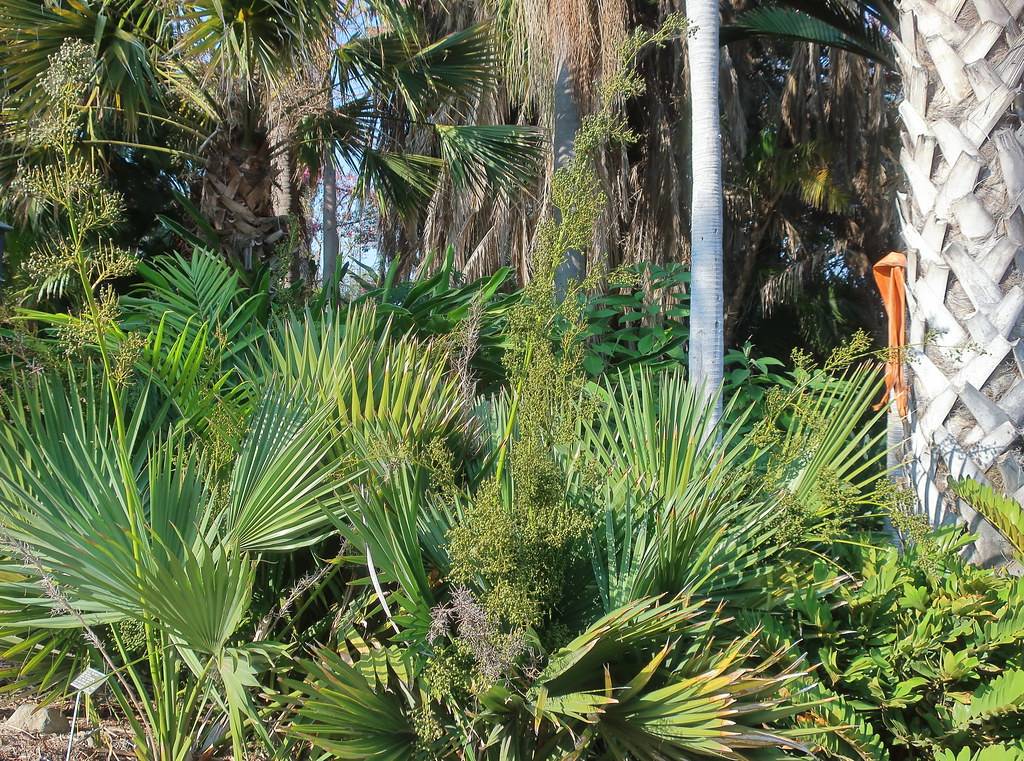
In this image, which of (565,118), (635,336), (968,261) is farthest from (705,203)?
(565,118)

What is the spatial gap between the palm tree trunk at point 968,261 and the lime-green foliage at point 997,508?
7.8 inches

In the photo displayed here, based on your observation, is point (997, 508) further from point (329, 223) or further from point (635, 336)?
A: point (329, 223)

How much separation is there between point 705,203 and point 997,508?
1.77 meters

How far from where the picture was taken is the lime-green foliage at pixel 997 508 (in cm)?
260

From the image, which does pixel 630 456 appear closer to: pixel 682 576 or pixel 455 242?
pixel 682 576

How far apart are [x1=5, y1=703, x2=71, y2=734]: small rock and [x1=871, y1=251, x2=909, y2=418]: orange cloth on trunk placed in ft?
10.5

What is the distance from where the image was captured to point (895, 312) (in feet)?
10.9

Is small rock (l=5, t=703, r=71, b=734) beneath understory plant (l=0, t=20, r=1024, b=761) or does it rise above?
beneath

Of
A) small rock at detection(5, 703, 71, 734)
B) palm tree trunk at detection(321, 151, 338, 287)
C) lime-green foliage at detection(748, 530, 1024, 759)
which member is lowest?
small rock at detection(5, 703, 71, 734)

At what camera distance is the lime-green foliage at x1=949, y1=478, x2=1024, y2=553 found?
2604mm

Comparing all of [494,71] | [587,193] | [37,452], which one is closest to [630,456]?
[587,193]

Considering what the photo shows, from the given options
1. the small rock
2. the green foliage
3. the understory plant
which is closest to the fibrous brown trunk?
the green foliage

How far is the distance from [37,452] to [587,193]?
5.78 ft

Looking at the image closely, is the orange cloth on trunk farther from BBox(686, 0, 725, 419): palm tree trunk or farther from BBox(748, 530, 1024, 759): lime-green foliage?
BBox(748, 530, 1024, 759): lime-green foliage
